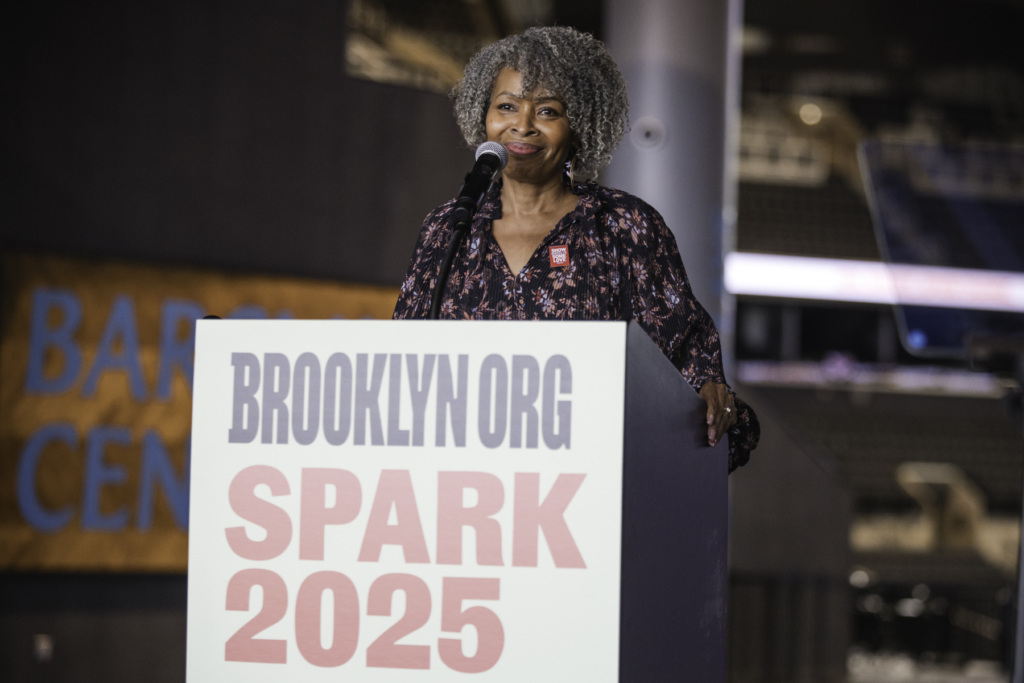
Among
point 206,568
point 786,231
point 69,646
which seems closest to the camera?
point 206,568

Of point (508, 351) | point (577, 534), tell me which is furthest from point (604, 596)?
point (508, 351)

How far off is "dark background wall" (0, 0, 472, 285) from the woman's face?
257 centimetres

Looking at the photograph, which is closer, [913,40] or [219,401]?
[219,401]

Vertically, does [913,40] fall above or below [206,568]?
above

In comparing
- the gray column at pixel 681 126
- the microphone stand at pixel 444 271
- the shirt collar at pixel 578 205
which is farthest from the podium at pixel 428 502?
the gray column at pixel 681 126

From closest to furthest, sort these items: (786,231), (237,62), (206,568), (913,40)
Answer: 1. (206,568)
2. (237,62)
3. (913,40)
4. (786,231)

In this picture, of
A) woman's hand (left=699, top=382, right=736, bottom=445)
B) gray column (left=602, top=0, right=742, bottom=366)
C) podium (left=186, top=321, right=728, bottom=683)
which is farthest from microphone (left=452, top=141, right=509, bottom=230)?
gray column (left=602, top=0, right=742, bottom=366)

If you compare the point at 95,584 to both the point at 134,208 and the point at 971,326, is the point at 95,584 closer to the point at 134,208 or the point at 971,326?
the point at 134,208

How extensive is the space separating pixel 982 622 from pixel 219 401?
755 cm

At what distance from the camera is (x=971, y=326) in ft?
Result: 9.50

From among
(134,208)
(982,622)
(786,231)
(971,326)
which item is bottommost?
(982,622)

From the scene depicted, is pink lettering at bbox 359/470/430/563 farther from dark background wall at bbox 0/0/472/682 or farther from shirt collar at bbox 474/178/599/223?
dark background wall at bbox 0/0/472/682

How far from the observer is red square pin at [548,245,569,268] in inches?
61.4

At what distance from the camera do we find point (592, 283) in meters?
1.54
